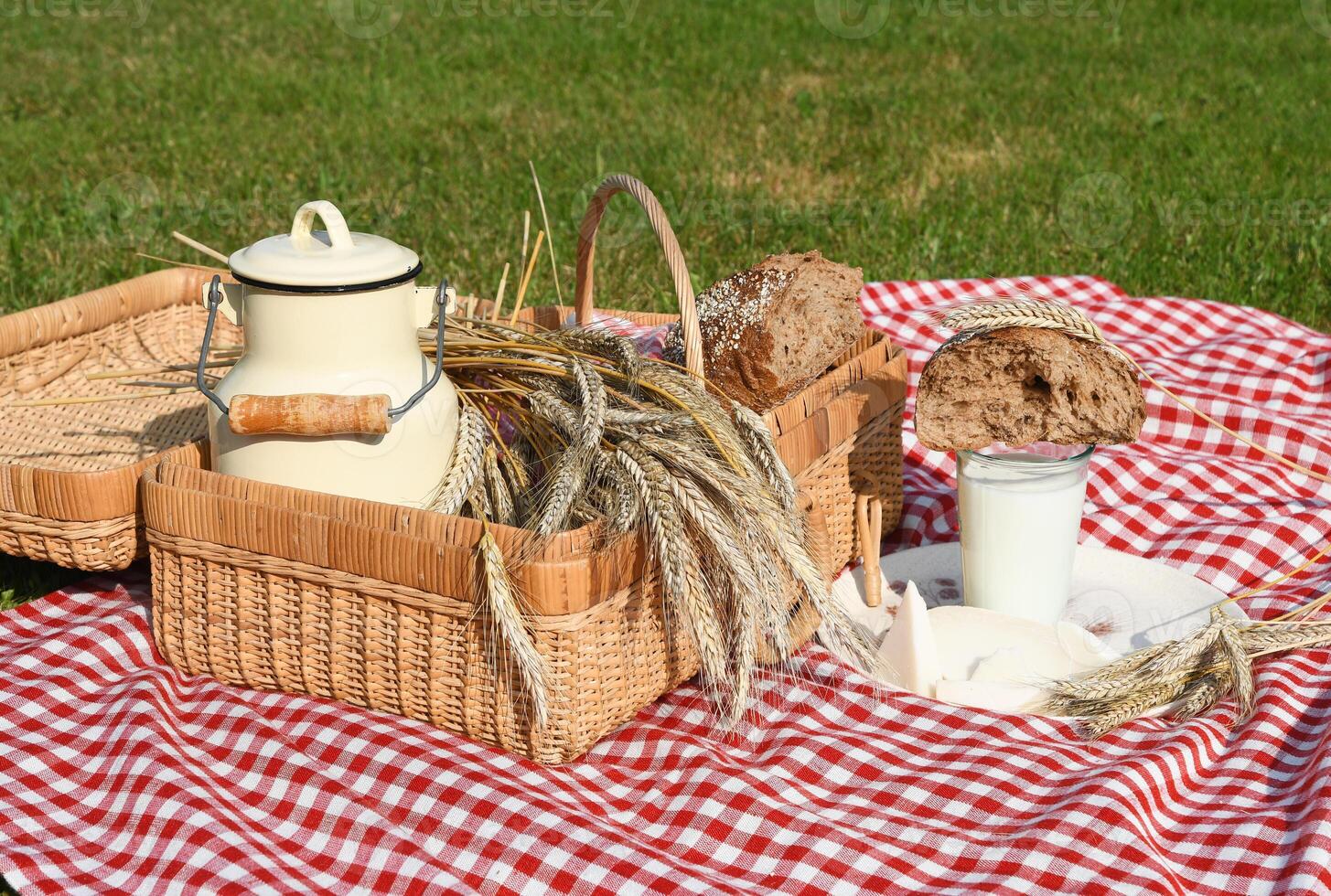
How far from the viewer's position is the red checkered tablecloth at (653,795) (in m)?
1.85

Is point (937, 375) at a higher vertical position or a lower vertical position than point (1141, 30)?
lower

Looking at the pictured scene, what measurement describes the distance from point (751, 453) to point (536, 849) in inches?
26.6

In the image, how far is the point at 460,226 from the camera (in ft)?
15.8

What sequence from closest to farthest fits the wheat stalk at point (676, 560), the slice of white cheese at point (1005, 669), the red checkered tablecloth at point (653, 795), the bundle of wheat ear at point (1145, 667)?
the red checkered tablecloth at point (653, 795) → the wheat stalk at point (676, 560) → the bundle of wheat ear at point (1145, 667) → the slice of white cheese at point (1005, 669)

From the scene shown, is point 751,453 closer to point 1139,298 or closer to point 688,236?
point 1139,298

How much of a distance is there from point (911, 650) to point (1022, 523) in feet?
1.01

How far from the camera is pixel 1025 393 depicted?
2.27 m

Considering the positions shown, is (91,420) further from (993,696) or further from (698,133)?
(698,133)

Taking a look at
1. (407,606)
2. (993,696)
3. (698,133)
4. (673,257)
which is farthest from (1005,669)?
(698,133)

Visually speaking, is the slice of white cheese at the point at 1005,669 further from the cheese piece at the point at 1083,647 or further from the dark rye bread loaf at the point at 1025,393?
the dark rye bread loaf at the point at 1025,393

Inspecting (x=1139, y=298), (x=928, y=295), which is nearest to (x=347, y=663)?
(x=928, y=295)

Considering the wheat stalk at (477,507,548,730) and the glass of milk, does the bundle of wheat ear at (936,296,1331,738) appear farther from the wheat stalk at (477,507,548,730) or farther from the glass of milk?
the wheat stalk at (477,507,548,730)

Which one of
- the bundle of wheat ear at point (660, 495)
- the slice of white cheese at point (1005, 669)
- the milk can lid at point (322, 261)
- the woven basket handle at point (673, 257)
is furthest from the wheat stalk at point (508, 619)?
the slice of white cheese at point (1005, 669)

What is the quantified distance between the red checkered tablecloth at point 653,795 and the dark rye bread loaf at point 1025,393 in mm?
451
